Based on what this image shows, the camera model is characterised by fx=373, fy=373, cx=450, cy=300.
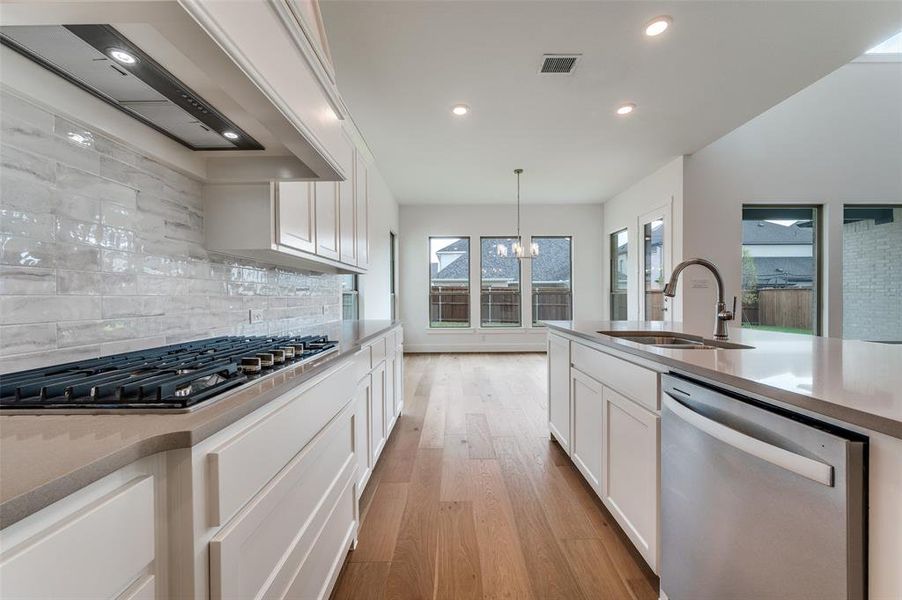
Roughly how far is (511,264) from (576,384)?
501 centimetres

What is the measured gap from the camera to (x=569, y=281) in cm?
711

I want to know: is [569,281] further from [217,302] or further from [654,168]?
[217,302]

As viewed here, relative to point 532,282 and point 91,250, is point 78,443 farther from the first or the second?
point 532,282

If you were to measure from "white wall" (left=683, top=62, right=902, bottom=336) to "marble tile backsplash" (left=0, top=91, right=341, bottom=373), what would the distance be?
5.00 m

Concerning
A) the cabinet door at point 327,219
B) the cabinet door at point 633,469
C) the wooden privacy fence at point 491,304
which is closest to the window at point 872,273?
the wooden privacy fence at point 491,304

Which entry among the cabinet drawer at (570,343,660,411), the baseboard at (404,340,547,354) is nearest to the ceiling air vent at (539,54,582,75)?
the cabinet drawer at (570,343,660,411)

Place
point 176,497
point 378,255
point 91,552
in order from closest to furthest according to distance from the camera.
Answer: point 91,552
point 176,497
point 378,255

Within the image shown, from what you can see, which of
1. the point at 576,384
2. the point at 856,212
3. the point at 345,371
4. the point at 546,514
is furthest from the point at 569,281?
the point at 345,371

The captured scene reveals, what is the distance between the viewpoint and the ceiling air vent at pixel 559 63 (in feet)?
8.27

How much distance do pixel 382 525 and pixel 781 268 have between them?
5457 millimetres

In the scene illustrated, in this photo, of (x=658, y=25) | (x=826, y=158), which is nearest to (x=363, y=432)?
(x=658, y=25)

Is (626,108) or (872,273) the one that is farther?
(872,273)

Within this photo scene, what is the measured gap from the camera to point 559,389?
8.27 ft

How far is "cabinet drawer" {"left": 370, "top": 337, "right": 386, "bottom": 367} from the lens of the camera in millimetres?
2170
